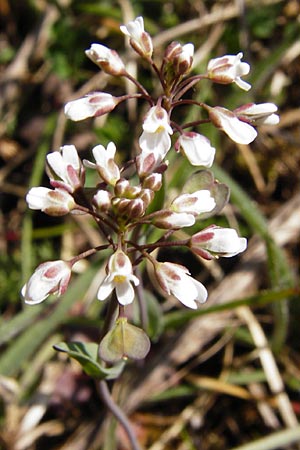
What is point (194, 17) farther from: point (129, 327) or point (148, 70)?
point (129, 327)

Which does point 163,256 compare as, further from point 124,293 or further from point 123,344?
point 124,293

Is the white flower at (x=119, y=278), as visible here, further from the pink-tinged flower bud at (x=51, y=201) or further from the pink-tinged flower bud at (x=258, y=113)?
the pink-tinged flower bud at (x=258, y=113)

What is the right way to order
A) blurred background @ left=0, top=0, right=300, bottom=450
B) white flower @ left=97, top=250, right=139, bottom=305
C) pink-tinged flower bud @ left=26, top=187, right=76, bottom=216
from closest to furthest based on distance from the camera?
white flower @ left=97, top=250, right=139, bottom=305 < pink-tinged flower bud @ left=26, top=187, right=76, bottom=216 < blurred background @ left=0, top=0, right=300, bottom=450

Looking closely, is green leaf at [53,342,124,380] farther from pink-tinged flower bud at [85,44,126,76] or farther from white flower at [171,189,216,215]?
pink-tinged flower bud at [85,44,126,76]

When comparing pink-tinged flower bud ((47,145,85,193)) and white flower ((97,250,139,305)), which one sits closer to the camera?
white flower ((97,250,139,305))

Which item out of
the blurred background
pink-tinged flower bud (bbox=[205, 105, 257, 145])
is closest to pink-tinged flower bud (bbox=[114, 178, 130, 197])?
pink-tinged flower bud (bbox=[205, 105, 257, 145])

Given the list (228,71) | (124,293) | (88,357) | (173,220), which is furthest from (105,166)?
(88,357)
